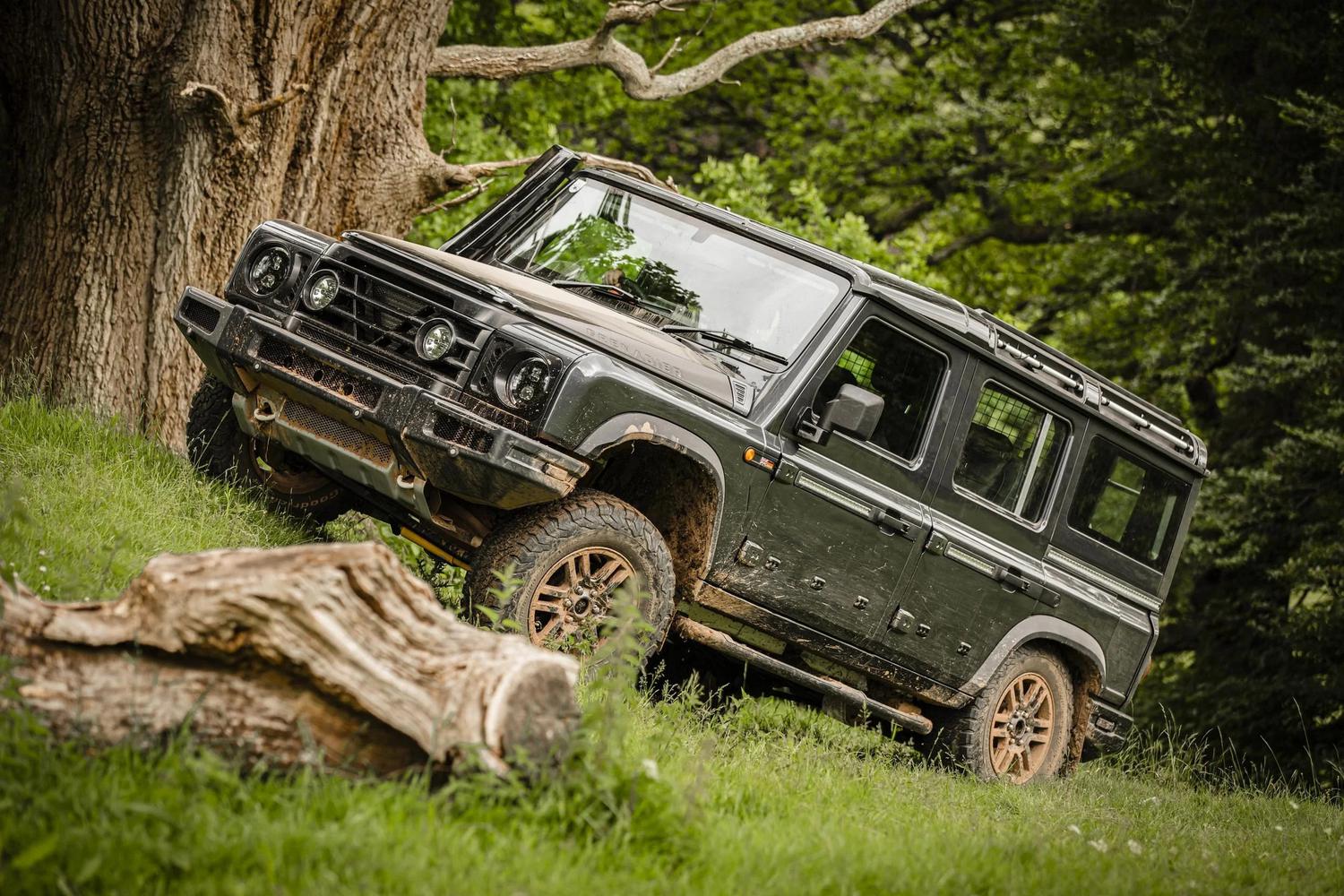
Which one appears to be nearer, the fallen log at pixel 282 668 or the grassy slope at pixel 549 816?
the grassy slope at pixel 549 816

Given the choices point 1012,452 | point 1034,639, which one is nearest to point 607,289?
point 1012,452

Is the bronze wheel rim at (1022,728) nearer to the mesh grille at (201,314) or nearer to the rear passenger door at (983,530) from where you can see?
the rear passenger door at (983,530)

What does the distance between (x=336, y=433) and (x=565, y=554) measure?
103 centimetres

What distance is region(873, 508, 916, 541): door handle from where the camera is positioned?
20.5 feet

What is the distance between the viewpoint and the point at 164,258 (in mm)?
7430

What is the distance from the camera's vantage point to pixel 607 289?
628 centimetres

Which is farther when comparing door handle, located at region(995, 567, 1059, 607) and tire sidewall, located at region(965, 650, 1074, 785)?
tire sidewall, located at region(965, 650, 1074, 785)

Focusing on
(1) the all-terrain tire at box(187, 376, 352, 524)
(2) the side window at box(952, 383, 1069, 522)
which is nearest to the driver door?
(2) the side window at box(952, 383, 1069, 522)

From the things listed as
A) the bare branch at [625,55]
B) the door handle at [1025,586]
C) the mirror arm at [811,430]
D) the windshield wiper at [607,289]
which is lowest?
the door handle at [1025,586]

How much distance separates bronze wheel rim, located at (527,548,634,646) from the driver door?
71 centimetres

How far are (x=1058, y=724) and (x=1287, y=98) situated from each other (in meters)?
8.86

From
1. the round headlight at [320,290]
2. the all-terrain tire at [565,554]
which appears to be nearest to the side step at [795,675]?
the all-terrain tire at [565,554]

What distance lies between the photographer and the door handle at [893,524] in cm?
626

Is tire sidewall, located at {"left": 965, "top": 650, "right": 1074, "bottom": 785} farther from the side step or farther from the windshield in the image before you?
the windshield
